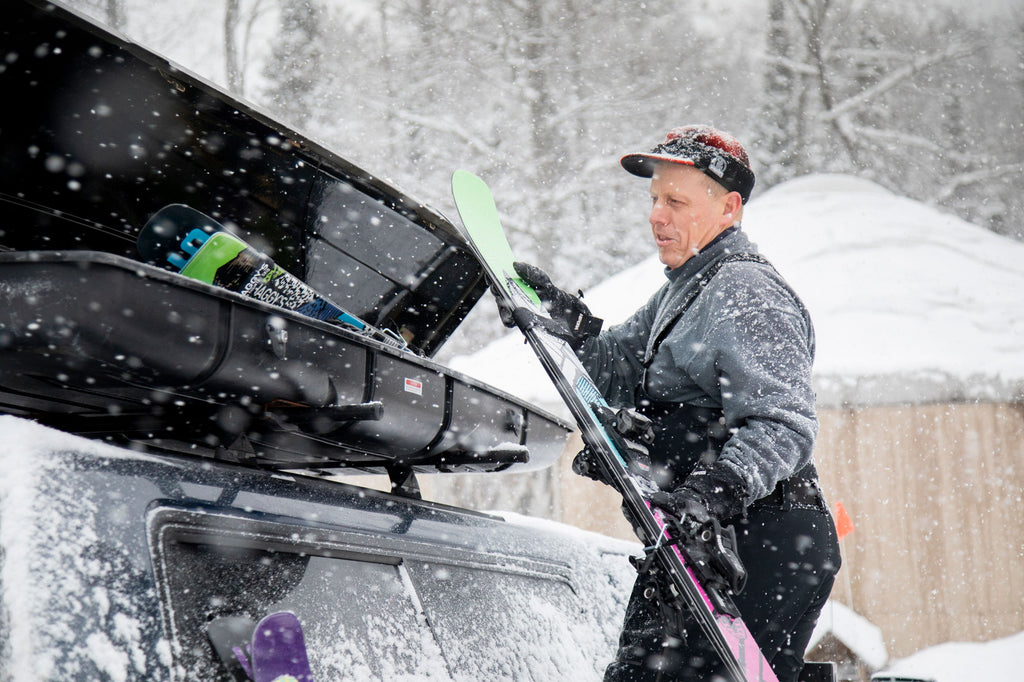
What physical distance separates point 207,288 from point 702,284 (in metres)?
1.41

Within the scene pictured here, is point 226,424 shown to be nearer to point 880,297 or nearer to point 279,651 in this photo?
point 279,651

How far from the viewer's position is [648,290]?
11.6m

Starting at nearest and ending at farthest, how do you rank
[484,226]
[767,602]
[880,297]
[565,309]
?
[767,602] < [565,309] < [484,226] < [880,297]

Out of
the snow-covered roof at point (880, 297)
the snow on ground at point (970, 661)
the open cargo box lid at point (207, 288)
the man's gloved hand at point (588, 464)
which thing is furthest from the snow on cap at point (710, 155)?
the snow on ground at point (970, 661)

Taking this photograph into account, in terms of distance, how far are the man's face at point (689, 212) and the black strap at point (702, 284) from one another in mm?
136

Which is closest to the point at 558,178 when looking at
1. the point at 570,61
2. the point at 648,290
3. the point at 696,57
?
the point at 570,61

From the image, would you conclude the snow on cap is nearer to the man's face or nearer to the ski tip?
the man's face

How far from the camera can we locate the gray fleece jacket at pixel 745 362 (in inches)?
77.7

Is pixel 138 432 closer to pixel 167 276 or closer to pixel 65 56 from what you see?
pixel 167 276

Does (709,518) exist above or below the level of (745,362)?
below

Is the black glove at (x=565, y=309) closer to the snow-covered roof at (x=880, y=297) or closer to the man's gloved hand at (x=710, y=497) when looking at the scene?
the man's gloved hand at (x=710, y=497)

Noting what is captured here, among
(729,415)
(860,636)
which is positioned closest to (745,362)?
(729,415)

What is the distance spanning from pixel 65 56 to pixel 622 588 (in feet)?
5.47

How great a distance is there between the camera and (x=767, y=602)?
6.69 ft
